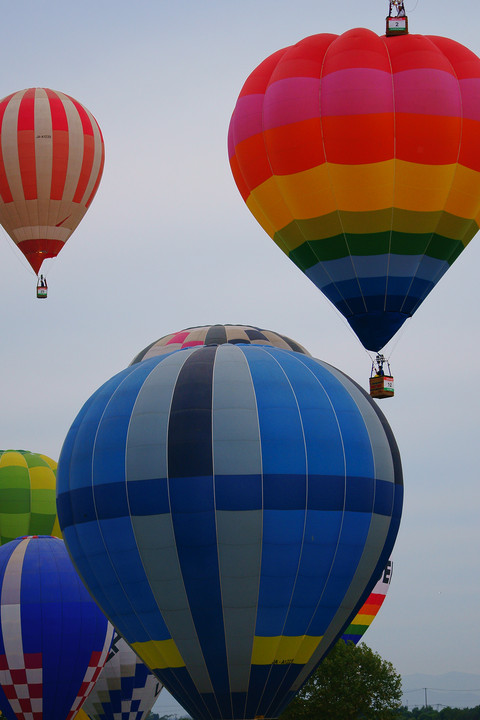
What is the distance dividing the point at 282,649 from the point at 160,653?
155 cm

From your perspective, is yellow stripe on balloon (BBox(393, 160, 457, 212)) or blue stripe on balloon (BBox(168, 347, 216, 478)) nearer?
blue stripe on balloon (BBox(168, 347, 216, 478))

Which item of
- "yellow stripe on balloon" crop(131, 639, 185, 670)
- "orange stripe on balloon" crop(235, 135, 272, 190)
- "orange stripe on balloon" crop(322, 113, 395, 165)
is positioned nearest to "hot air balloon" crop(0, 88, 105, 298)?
"orange stripe on balloon" crop(235, 135, 272, 190)

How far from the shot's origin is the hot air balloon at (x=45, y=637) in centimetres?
2397

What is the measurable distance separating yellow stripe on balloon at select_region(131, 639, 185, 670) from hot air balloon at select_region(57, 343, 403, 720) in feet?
0.07

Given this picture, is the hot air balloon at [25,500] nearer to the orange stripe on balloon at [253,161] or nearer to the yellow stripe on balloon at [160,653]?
the orange stripe on balloon at [253,161]

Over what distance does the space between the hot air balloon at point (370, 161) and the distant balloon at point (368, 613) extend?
12393 mm

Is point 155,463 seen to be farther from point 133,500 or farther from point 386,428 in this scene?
point 386,428

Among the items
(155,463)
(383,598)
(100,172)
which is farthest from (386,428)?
(383,598)

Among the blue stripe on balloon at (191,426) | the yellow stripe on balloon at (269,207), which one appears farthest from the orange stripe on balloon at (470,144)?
the blue stripe on balloon at (191,426)

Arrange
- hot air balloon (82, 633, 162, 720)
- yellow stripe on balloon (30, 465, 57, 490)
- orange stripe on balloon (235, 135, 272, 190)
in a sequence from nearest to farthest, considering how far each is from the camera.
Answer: orange stripe on balloon (235, 135, 272, 190)
hot air balloon (82, 633, 162, 720)
yellow stripe on balloon (30, 465, 57, 490)

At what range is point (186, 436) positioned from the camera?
1780 cm

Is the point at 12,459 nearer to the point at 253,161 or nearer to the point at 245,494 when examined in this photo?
the point at 253,161

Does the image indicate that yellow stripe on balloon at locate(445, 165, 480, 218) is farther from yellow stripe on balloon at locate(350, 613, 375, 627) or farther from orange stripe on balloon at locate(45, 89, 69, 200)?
yellow stripe on balloon at locate(350, 613, 375, 627)

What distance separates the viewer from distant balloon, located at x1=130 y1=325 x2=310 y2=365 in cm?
2644
